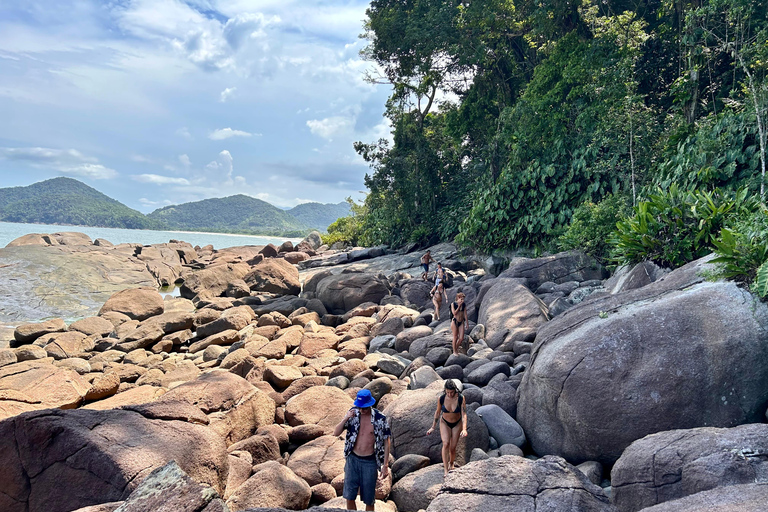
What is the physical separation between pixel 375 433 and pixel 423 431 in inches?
51.8

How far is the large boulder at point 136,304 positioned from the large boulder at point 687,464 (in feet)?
55.5

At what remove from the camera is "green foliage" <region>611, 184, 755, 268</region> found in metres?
8.84

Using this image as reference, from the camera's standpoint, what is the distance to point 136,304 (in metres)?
17.7

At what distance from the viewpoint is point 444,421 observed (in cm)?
595

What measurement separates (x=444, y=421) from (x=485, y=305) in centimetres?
662

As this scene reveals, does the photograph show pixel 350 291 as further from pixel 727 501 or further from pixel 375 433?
pixel 727 501

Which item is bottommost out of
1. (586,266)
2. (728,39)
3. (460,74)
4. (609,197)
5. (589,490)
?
(589,490)

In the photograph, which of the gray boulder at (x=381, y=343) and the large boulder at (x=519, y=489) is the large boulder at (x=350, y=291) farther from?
the large boulder at (x=519, y=489)

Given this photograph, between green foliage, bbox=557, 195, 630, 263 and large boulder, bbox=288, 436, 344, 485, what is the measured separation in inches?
388

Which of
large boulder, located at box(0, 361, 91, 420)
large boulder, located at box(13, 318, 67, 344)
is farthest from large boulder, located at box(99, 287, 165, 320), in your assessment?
large boulder, located at box(0, 361, 91, 420)

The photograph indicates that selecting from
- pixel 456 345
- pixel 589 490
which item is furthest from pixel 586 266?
pixel 589 490

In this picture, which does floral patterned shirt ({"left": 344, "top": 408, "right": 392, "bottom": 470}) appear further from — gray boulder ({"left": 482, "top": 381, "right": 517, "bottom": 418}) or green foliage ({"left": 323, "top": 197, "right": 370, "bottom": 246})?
green foliage ({"left": 323, "top": 197, "right": 370, "bottom": 246})

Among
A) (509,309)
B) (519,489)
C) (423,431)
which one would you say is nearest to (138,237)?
(509,309)

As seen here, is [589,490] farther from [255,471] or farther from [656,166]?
[656,166]
